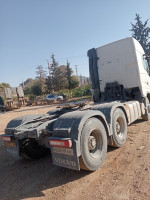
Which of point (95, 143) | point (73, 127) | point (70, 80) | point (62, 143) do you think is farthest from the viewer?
point (70, 80)

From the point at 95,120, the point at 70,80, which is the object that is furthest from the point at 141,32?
the point at 95,120

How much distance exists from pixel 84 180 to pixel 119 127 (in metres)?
2.10

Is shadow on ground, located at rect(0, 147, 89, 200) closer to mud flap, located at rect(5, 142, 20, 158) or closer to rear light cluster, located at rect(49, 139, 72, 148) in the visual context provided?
mud flap, located at rect(5, 142, 20, 158)

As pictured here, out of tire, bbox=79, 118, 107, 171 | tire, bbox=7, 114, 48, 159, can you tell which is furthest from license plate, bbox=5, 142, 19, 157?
tire, bbox=79, 118, 107, 171

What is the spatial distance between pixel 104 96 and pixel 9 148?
455 cm

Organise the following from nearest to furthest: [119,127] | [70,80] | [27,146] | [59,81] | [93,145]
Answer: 1. [93,145]
2. [27,146]
3. [119,127]
4. [70,80]
5. [59,81]

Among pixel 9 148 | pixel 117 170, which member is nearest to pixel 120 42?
pixel 117 170

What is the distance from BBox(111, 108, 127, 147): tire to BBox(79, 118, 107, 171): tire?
2.26 ft

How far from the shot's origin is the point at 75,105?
16.8ft

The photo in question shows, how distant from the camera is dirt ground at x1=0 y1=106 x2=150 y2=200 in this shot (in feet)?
8.51

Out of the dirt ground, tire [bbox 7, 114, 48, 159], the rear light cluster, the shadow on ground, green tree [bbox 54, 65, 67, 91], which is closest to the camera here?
the dirt ground

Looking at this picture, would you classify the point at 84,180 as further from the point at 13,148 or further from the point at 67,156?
the point at 13,148

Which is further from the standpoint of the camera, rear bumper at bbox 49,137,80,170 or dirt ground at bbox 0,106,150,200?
rear bumper at bbox 49,137,80,170

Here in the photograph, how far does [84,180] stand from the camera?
3.04 m
